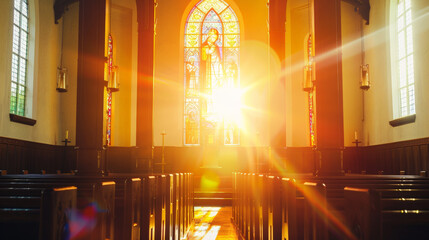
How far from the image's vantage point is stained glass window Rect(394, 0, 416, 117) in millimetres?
12648

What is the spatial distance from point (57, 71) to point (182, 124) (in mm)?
4938

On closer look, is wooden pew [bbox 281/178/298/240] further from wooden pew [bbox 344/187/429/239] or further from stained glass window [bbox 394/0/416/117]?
stained glass window [bbox 394/0/416/117]

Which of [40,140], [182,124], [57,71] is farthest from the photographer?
[182,124]

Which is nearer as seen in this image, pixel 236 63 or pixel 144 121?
pixel 144 121

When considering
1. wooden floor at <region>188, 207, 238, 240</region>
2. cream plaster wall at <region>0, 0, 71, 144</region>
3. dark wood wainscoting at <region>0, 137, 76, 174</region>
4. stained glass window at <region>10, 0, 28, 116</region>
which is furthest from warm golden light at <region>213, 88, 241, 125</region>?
stained glass window at <region>10, 0, 28, 116</region>

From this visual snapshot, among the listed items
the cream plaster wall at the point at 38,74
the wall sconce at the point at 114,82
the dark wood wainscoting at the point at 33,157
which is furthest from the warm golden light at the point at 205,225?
Answer: the cream plaster wall at the point at 38,74

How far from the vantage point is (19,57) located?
43.3ft

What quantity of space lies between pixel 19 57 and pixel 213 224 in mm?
8160

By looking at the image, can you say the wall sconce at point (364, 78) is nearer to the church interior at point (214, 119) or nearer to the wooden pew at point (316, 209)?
the church interior at point (214, 119)

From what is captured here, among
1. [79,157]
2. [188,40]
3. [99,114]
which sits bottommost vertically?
[79,157]

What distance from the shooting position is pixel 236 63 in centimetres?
1827

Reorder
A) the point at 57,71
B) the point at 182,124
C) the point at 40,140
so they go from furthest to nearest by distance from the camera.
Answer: the point at 182,124
the point at 57,71
the point at 40,140

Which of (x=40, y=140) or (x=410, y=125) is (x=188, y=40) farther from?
(x=410, y=125)

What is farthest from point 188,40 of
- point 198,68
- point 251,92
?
point 251,92
